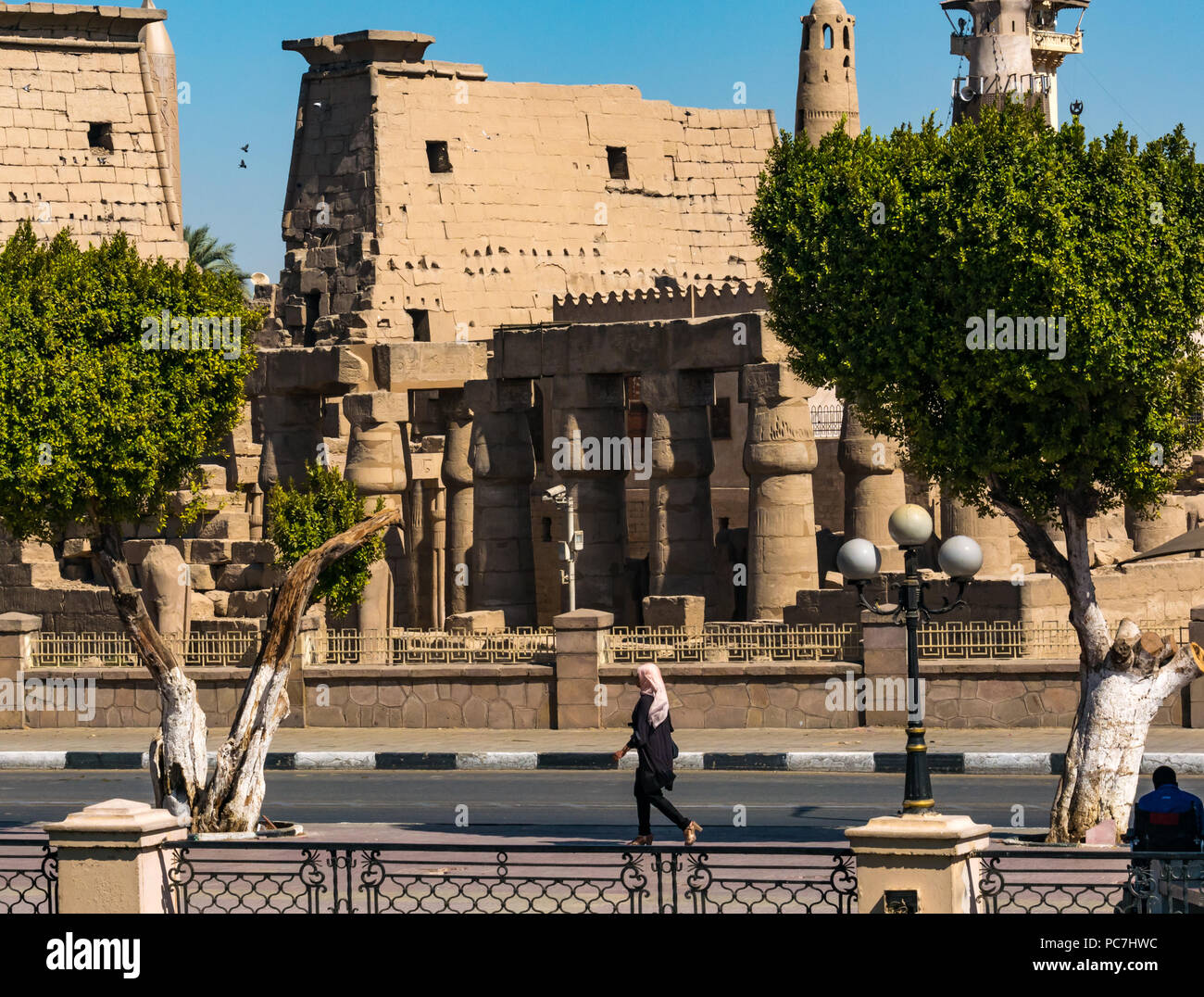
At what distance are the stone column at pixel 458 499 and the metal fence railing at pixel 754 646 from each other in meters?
11.1

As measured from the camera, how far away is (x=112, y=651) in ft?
86.7

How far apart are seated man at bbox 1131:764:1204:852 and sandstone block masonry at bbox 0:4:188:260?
27805mm

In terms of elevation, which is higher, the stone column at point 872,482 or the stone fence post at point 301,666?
the stone column at point 872,482

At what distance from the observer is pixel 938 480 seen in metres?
17.2

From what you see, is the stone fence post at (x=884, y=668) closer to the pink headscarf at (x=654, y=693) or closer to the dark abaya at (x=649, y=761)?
the pink headscarf at (x=654, y=693)

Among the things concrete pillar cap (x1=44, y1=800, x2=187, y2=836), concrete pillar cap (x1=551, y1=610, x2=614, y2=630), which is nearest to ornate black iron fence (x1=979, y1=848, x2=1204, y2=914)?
concrete pillar cap (x1=44, y1=800, x2=187, y2=836)

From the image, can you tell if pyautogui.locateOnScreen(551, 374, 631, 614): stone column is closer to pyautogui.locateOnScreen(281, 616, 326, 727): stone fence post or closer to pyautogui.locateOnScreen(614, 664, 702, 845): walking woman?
pyautogui.locateOnScreen(281, 616, 326, 727): stone fence post

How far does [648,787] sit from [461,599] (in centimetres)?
2144

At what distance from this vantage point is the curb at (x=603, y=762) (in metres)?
20.8

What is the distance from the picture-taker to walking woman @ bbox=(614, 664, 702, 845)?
51.1 ft

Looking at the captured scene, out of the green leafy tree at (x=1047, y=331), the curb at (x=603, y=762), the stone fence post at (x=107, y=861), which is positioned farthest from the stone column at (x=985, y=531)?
the stone fence post at (x=107, y=861)

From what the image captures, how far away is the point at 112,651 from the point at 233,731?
995cm
